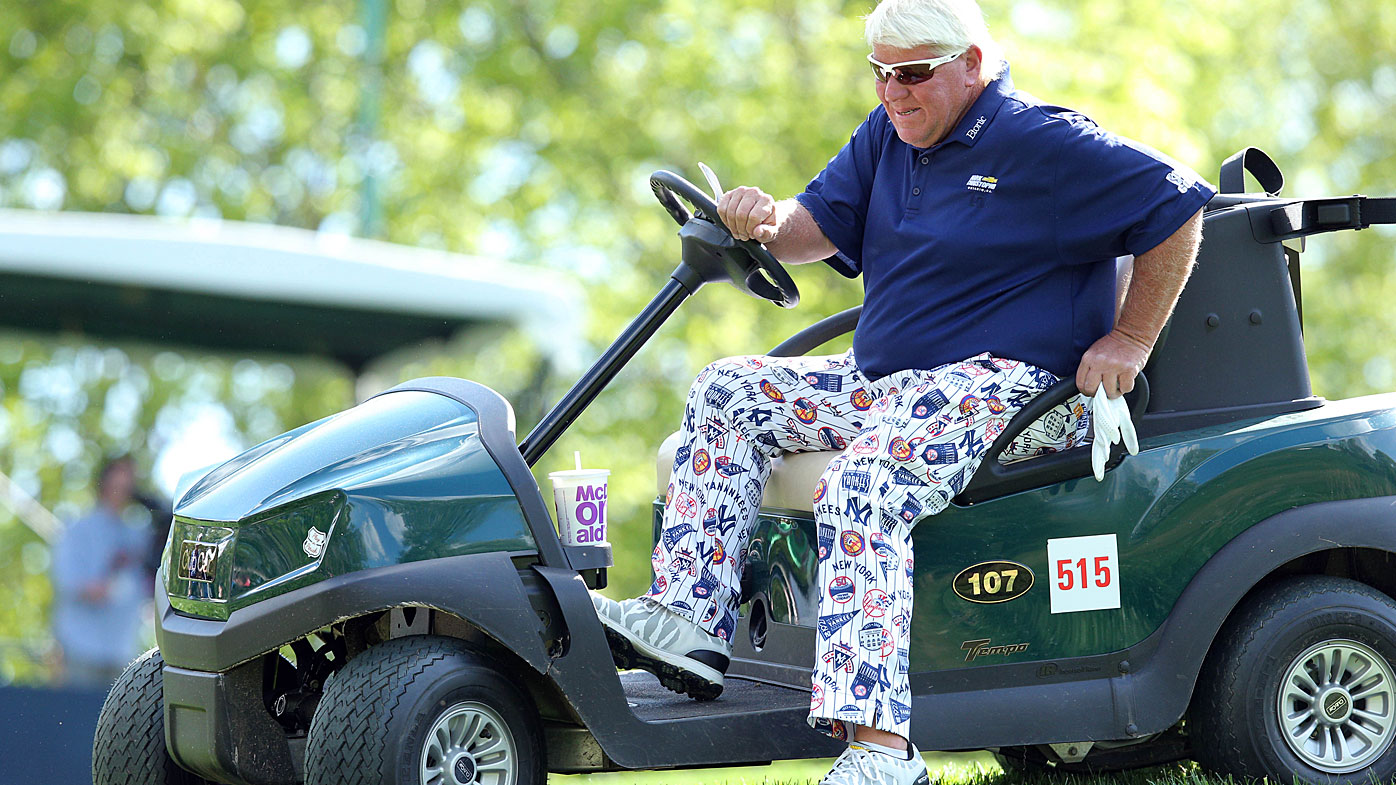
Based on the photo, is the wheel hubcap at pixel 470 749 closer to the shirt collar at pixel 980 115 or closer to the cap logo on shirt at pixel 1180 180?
the shirt collar at pixel 980 115

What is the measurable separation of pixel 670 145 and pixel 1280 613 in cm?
1061

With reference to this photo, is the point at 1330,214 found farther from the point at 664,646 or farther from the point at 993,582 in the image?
the point at 664,646

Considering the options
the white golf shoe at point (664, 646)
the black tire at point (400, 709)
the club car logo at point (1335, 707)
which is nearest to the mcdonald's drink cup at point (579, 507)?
the white golf shoe at point (664, 646)

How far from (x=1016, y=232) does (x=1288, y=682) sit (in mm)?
1167

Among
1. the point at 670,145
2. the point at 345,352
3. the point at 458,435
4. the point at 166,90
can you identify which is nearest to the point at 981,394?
the point at 458,435

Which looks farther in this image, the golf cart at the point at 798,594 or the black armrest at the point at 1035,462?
the black armrest at the point at 1035,462

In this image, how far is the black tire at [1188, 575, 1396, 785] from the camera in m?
3.32

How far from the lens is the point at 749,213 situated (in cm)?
329

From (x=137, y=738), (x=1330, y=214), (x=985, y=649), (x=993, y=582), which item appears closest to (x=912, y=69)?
(x=1330, y=214)

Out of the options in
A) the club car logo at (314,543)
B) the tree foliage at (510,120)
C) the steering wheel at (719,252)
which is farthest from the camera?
the tree foliage at (510,120)

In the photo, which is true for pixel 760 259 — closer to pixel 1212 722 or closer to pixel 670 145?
pixel 1212 722

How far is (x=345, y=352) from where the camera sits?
972 cm

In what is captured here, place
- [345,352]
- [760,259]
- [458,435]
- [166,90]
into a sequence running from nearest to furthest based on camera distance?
[458,435], [760,259], [345,352], [166,90]

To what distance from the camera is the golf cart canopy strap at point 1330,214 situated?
3.36 meters
